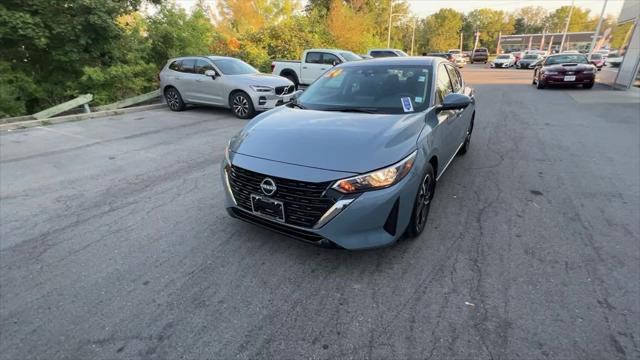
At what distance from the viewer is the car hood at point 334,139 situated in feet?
8.69

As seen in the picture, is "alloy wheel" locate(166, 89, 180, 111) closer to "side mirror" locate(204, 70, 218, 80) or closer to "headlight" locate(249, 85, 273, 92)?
"side mirror" locate(204, 70, 218, 80)

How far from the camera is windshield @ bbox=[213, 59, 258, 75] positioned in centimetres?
971

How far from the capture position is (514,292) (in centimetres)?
256

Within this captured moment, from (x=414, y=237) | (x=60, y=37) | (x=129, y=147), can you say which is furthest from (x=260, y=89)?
(x=414, y=237)

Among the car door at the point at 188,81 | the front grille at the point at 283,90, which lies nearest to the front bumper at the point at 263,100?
the front grille at the point at 283,90

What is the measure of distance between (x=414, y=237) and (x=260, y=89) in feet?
22.9

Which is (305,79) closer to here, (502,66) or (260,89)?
(260,89)

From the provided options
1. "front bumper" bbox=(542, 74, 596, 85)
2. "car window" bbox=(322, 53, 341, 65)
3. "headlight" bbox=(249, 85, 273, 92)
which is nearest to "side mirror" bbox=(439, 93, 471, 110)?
"headlight" bbox=(249, 85, 273, 92)

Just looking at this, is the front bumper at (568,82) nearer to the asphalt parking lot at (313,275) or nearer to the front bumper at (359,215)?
the asphalt parking lot at (313,275)

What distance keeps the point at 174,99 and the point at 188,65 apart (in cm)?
118

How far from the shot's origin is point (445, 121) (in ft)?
12.4

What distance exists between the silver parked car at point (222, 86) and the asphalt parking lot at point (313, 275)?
4.51m

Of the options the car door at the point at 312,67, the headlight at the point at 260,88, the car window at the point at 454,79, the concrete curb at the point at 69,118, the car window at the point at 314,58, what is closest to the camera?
the car window at the point at 454,79

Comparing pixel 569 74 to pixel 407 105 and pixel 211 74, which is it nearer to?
pixel 211 74
